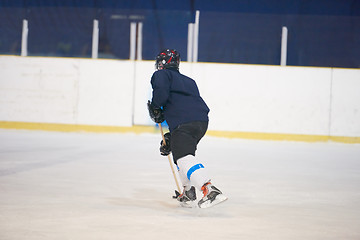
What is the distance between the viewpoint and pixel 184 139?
3328 mm

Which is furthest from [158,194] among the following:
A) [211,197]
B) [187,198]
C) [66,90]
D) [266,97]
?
[66,90]

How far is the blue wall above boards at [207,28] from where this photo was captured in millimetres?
9086

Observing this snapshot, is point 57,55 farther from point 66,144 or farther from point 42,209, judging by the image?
point 42,209

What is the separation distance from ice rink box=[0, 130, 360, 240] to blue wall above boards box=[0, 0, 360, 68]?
2340mm

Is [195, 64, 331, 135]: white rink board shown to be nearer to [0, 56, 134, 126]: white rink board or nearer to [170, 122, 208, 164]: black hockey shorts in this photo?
[0, 56, 134, 126]: white rink board

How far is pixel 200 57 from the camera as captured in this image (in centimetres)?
942

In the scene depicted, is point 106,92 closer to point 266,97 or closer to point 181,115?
point 266,97

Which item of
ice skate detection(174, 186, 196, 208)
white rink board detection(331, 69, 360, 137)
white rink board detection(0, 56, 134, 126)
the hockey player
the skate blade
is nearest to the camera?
the skate blade

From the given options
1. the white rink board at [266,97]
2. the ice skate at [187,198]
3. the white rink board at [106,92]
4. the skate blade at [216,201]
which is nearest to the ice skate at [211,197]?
the skate blade at [216,201]

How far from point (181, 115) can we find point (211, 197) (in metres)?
0.54

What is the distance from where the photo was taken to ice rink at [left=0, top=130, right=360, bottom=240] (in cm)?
267

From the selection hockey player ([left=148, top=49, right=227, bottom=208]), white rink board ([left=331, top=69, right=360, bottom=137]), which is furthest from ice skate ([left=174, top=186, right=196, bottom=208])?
white rink board ([left=331, top=69, right=360, bottom=137])

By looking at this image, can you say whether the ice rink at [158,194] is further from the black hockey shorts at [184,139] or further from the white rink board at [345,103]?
the white rink board at [345,103]

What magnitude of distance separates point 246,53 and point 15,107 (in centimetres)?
400
